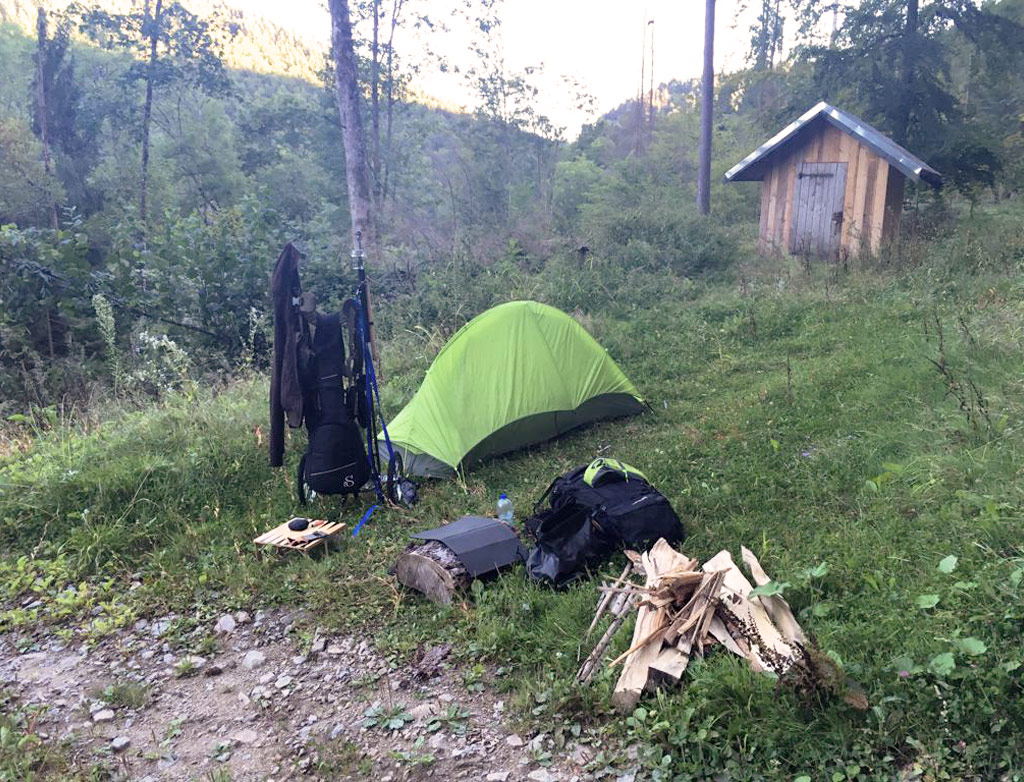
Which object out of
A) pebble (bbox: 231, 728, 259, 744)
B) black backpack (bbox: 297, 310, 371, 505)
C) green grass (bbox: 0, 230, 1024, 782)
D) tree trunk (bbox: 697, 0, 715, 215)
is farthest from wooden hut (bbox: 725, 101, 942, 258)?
pebble (bbox: 231, 728, 259, 744)

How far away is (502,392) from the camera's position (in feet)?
17.8

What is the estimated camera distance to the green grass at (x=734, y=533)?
98.7 inches

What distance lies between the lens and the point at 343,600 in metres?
3.87

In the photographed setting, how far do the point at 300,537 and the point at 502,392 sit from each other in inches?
74.4

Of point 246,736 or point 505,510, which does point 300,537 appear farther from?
point 246,736

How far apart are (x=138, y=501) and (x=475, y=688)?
3.04 meters

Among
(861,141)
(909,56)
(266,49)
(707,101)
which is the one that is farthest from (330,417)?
(266,49)

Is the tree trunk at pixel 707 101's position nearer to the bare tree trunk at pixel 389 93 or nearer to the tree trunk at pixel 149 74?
the bare tree trunk at pixel 389 93

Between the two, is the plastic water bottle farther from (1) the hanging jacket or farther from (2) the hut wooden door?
(2) the hut wooden door

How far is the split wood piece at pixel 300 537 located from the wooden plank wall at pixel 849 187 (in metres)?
9.76

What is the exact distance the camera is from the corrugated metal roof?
34.4 feet

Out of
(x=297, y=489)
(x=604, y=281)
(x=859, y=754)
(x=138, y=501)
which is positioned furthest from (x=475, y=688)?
(x=604, y=281)

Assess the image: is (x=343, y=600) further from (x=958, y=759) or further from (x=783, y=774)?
(x=958, y=759)

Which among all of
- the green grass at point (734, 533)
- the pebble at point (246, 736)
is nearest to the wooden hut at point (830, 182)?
the green grass at point (734, 533)
